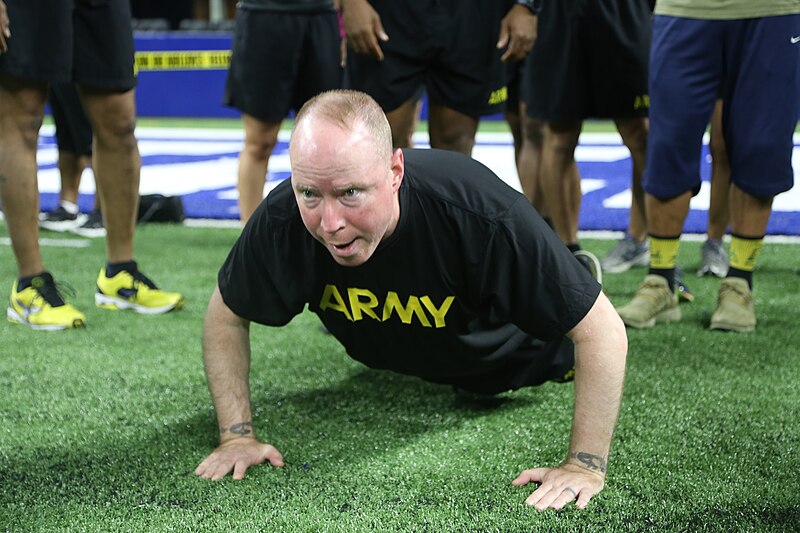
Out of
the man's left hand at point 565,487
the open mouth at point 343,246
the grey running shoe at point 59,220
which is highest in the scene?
the open mouth at point 343,246

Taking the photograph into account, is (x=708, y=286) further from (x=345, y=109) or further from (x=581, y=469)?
(x=345, y=109)

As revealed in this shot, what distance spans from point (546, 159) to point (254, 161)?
3.73 ft

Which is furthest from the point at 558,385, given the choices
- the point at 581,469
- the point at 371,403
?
the point at 581,469

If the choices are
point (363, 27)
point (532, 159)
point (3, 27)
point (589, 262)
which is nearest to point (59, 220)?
point (3, 27)

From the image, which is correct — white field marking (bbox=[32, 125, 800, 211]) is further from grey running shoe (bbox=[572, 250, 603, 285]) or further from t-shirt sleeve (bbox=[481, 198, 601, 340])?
t-shirt sleeve (bbox=[481, 198, 601, 340])

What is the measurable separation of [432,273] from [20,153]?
5.40 ft

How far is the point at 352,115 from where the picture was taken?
1.65 metres

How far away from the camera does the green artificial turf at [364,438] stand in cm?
172

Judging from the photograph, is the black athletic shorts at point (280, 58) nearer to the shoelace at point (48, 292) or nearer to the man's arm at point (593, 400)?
the shoelace at point (48, 292)

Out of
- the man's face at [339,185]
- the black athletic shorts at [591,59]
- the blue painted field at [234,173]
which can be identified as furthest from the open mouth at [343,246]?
the blue painted field at [234,173]

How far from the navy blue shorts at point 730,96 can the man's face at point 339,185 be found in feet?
4.79

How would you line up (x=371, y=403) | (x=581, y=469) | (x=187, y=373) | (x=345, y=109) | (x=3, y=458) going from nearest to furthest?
(x=345, y=109), (x=581, y=469), (x=3, y=458), (x=371, y=403), (x=187, y=373)

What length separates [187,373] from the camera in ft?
8.46

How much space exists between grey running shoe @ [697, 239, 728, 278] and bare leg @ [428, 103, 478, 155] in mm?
1163
